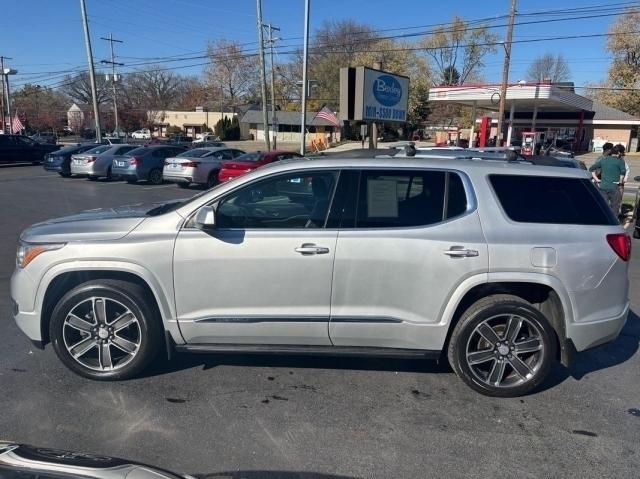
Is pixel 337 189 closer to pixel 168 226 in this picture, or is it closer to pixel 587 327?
pixel 168 226

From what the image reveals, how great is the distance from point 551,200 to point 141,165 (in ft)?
60.8

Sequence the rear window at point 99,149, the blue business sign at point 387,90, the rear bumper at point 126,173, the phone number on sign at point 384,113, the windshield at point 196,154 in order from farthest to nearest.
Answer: the rear window at point 99,149 < the rear bumper at point 126,173 < the windshield at point 196,154 < the blue business sign at point 387,90 < the phone number on sign at point 384,113

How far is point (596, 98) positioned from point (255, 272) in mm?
67737

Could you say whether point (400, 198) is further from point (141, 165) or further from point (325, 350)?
point (141, 165)

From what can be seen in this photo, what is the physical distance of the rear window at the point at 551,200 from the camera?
3826 millimetres

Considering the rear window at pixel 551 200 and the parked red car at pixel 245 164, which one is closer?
the rear window at pixel 551 200

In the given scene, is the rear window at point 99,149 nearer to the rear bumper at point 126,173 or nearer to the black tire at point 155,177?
the rear bumper at point 126,173

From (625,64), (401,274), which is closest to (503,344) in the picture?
(401,274)

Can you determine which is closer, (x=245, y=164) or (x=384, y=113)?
(x=384, y=113)

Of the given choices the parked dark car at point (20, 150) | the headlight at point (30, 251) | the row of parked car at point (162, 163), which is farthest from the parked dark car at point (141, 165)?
the headlight at point (30, 251)

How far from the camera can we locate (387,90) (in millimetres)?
16734

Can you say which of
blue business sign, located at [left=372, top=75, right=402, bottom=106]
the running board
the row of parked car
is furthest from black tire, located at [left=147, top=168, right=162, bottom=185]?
the running board

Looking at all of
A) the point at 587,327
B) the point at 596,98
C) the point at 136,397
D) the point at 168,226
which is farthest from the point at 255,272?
the point at 596,98

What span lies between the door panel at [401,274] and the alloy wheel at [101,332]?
1.50 meters
